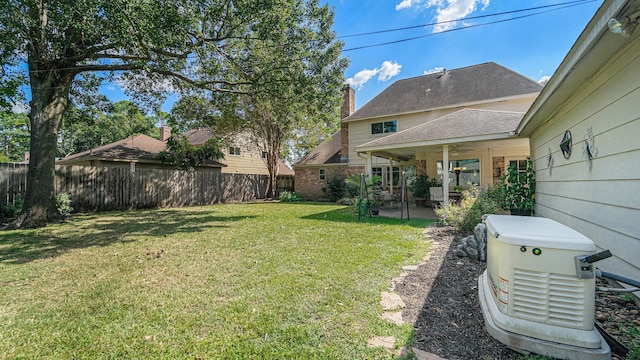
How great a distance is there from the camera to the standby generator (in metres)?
1.81

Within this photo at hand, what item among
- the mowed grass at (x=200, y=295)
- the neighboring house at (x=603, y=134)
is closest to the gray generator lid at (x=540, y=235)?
the neighboring house at (x=603, y=134)

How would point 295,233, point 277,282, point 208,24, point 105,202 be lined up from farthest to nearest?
point 105,202
point 208,24
point 295,233
point 277,282

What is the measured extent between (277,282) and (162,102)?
11.2 metres

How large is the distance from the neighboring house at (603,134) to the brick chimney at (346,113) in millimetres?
13083

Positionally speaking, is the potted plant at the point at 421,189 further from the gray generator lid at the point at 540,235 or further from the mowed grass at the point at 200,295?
the gray generator lid at the point at 540,235

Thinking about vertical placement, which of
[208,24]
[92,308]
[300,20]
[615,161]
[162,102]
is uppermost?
[300,20]

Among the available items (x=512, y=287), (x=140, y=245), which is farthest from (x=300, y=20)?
(x=512, y=287)

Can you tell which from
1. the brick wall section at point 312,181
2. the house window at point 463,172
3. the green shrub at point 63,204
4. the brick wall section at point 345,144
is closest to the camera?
the green shrub at point 63,204

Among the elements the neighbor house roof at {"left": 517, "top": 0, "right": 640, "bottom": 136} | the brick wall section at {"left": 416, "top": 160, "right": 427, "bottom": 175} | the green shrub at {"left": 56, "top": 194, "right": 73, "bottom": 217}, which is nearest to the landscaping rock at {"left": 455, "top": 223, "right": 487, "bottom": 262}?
the neighbor house roof at {"left": 517, "top": 0, "right": 640, "bottom": 136}

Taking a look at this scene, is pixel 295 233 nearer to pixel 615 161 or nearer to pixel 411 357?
pixel 411 357

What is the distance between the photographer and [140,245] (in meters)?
5.87

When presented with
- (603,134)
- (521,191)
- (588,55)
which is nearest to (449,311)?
(603,134)

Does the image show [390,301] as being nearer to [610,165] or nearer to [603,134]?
[610,165]

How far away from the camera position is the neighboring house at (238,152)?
1978cm
